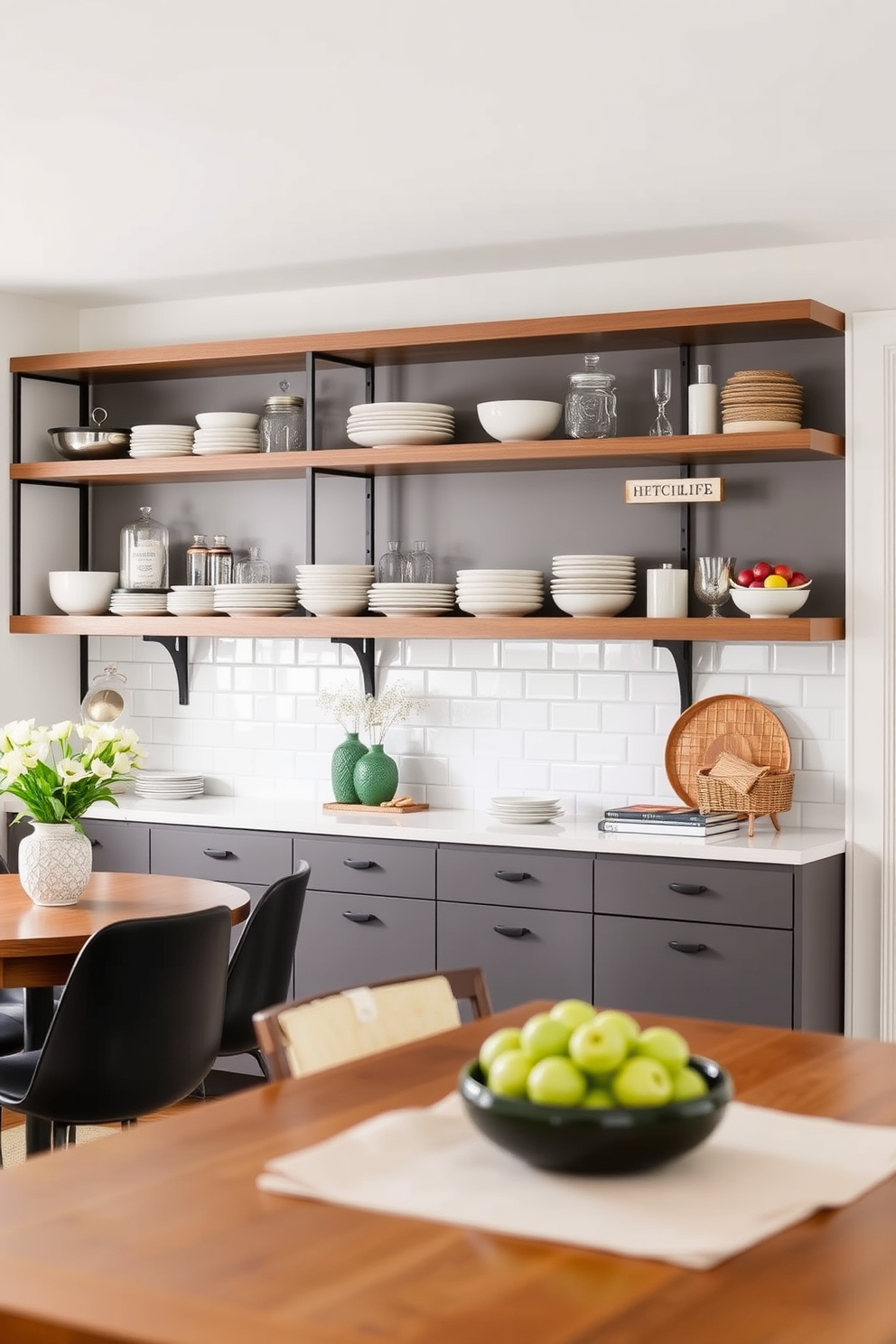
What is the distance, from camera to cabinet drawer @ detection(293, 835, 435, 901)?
463 cm

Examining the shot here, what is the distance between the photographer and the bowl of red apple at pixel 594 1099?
4.77ft

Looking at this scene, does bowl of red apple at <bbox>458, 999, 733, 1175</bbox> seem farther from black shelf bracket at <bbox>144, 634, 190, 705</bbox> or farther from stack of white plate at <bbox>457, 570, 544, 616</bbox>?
black shelf bracket at <bbox>144, 634, 190, 705</bbox>

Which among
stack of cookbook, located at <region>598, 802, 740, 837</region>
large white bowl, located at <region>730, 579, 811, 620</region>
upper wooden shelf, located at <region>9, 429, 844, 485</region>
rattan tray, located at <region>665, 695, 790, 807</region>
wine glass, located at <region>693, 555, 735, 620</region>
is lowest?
stack of cookbook, located at <region>598, 802, 740, 837</region>

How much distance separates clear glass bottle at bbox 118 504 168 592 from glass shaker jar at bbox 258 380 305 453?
0.55m

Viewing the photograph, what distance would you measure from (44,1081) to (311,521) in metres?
2.36

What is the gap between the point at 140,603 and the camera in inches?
213

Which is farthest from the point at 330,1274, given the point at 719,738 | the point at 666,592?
the point at 719,738

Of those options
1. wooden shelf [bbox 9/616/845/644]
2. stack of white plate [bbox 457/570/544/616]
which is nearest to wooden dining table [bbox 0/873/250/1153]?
wooden shelf [bbox 9/616/845/644]

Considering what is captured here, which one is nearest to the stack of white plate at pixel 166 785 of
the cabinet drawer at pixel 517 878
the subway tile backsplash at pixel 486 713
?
the subway tile backsplash at pixel 486 713

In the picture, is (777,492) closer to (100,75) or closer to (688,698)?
(688,698)

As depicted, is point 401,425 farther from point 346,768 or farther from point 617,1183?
point 617,1183

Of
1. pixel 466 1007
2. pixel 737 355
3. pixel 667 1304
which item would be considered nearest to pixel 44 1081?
pixel 466 1007

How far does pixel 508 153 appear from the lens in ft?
12.3

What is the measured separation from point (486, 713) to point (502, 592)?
0.52m
